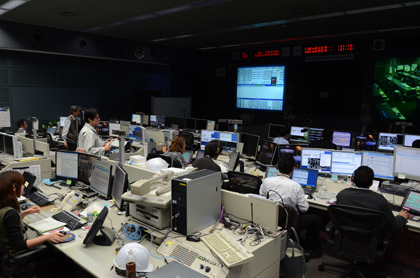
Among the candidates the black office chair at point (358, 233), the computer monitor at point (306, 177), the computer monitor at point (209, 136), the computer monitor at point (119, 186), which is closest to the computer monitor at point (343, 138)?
the computer monitor at point (209, 136)

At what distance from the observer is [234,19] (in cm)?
714

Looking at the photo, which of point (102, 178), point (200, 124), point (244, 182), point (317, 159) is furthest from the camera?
point (200, 124)

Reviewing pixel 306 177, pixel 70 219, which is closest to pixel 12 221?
pixel 70 219

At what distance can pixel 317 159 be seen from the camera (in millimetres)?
4508

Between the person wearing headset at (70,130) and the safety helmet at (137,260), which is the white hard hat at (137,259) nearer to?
the safety helmet at (137,260)

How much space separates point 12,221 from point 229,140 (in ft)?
13.9

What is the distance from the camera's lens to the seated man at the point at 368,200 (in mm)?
2955

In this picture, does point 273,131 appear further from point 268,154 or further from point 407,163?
point 407,163

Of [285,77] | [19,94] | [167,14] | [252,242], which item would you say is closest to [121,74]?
[19,94]

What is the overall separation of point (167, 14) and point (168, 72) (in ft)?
17.1

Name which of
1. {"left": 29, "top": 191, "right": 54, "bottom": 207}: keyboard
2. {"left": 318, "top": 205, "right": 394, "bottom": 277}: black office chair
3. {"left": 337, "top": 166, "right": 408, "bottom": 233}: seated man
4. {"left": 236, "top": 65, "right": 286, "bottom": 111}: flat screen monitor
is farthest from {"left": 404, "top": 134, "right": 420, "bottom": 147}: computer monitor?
{"left": 29, "top": 191, "right": 54, "bottom": 207}: keyboard

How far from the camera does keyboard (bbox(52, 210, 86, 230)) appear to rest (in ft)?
9.38

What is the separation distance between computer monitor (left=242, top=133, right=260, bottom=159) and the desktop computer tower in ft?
10.3

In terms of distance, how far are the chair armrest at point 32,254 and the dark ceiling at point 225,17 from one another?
186 inches
